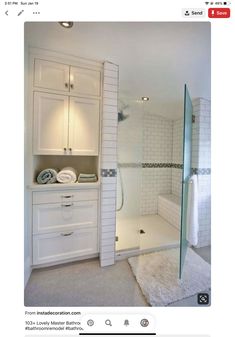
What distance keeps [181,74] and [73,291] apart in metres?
1.71

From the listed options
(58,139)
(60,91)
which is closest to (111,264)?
(58,139)

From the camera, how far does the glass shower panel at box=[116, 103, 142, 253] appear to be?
1574 mm

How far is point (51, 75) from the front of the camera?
112 centimetres

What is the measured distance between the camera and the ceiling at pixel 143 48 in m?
0.62

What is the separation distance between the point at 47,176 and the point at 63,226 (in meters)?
0.46

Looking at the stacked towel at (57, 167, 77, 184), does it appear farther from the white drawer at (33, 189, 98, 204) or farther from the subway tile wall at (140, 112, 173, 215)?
the subway tile wall at (140, 112, 173, 215)

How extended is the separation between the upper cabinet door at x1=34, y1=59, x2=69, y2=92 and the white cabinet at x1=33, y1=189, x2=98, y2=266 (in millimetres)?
894

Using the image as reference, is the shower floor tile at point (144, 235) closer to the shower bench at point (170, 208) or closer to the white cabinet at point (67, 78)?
the shower bench at point (170, 208)

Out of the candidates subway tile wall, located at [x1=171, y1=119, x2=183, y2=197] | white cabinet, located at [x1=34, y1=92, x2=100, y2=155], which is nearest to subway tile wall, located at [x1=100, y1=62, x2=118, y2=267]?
white cabinet, located at [x1=34, y1=92, x2=100, y2=155]

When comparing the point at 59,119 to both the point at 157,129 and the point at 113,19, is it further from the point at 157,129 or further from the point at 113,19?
the point at 157,129

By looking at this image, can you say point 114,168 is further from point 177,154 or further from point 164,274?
point 177,154
